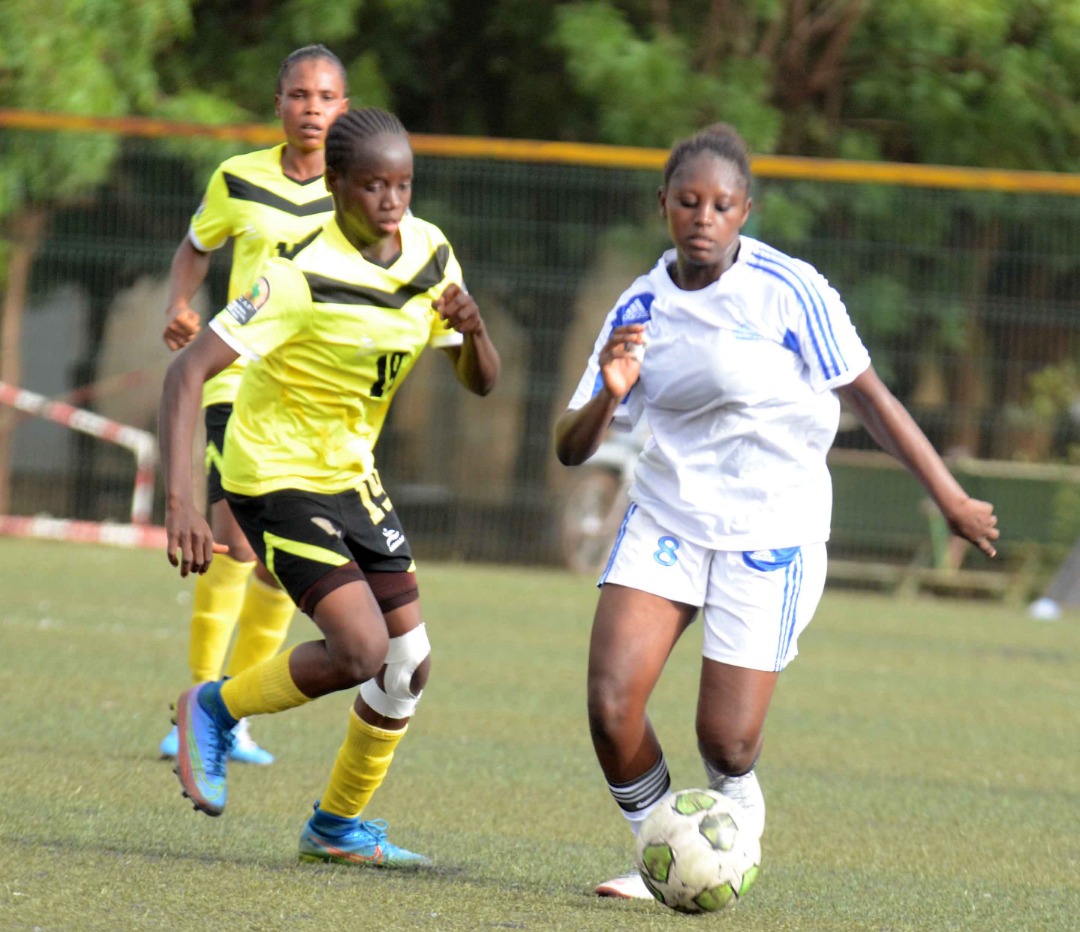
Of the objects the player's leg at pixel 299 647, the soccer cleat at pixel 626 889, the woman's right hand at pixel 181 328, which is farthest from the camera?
the woman's right hand at pixel 181 328

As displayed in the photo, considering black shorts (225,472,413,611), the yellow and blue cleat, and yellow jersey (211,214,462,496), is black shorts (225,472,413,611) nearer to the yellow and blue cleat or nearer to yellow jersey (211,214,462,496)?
yellow jersey (211,214,462,496)

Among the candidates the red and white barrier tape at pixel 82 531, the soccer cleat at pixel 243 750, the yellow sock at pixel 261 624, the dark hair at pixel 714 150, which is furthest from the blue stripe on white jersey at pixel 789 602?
the red and white barrier tape at pixel 82 531

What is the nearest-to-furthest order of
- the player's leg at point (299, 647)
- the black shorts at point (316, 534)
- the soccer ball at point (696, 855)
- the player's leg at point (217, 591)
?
the soccer ball at point (696, 855)
the player's leg at point (299, 647)
the black shorts at point (316, 534)
the player's leg at point (217, 591)

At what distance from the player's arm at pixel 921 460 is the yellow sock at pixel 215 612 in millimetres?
2597

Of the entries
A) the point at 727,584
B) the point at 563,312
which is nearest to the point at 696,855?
the point at 727,584

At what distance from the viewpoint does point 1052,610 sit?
1339 centimetres

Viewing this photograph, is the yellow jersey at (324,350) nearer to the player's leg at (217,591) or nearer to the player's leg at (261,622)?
the player's leg at (217,591)

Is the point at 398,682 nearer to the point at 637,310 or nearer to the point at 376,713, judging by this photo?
the point at 376,713

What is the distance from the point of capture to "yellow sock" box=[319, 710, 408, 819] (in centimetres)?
479

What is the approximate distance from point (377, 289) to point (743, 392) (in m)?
0.97

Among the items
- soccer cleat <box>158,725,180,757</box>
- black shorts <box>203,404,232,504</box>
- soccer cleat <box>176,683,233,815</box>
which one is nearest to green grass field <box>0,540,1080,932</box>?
soccer cleat <box>158,725,180,757</box>

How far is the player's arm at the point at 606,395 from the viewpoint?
13.9 feet

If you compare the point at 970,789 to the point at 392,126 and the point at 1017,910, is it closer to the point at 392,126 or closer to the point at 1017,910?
the point at 1017,910

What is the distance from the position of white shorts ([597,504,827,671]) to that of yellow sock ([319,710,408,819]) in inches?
30.3
